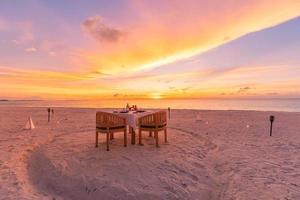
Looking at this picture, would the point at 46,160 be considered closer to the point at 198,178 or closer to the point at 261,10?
the point at 198,178

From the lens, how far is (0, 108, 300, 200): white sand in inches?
183

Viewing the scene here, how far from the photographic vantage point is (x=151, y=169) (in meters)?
5.49

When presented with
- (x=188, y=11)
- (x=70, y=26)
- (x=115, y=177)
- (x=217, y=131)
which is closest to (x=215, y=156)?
(x=115, y=177)

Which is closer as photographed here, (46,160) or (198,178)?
(198,178)

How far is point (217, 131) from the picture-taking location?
33.1 feet

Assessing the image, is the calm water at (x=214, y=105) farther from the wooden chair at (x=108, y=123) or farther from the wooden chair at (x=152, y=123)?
the wooden chair at (x=108, y=123)

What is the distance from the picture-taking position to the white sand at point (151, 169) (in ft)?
15.2

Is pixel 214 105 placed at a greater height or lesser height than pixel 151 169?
greater

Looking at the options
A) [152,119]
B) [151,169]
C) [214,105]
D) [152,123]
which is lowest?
[151,169]

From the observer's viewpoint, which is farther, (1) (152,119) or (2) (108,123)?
(1) (152,119)

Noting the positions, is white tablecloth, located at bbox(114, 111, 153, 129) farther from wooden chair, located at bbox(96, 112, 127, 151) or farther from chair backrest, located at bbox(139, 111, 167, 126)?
wooden chair, located at bbox(96, 112, 127, 151)

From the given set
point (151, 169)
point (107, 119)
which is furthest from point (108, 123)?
point (151, 169)

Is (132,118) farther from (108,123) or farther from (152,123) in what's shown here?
(108,123)

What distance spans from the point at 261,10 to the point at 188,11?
263 cm
